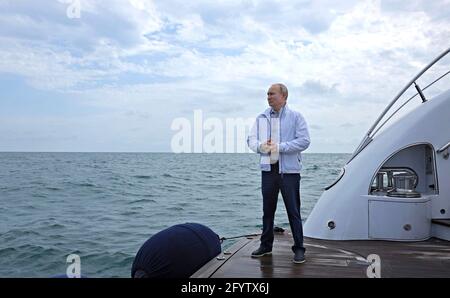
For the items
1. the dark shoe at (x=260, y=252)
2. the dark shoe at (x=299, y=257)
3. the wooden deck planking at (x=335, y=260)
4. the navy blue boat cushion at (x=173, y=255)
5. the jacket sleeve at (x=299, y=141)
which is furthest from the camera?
the dark shoe at (x=260, y=252)

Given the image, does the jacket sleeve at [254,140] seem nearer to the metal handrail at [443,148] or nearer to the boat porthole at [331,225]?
the boat porthole at [331,225]

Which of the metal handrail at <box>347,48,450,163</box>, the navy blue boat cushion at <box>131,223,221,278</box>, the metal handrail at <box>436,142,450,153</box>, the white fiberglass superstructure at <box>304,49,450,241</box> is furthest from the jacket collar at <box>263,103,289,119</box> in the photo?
the metal handrail at <box>436,142,450,153</box>

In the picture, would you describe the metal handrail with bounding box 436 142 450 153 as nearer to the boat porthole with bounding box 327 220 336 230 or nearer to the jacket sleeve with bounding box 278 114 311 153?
the boat porthole with bounding box 327 220 336 230

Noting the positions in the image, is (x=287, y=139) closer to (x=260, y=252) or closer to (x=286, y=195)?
Answer: (x=286, y=195)

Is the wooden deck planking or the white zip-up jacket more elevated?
the white zip-up jacket

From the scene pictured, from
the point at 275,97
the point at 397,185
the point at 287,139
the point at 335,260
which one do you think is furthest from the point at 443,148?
the point at 275,97

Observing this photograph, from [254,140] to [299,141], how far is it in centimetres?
41

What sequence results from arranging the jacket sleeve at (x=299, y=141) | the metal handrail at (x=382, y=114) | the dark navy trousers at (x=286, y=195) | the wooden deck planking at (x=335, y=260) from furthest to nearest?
the metal handrail at (x=382, y=114) → the dark navy trousers at (x=286, y=195) → the jacket sleeve at (x=299, y=141) → the wooden deck planking at (x=335, y=260)

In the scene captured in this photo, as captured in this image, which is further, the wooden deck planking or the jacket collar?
the jacket collar

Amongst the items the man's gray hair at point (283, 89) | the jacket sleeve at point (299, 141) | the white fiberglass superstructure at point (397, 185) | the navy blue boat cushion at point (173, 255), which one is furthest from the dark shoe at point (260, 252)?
the man's gray hair at point (283, 89)

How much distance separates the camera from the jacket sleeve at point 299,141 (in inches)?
140

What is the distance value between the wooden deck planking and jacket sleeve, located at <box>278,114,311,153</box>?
3.40 feet

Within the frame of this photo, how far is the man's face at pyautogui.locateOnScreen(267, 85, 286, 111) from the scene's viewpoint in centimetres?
369
